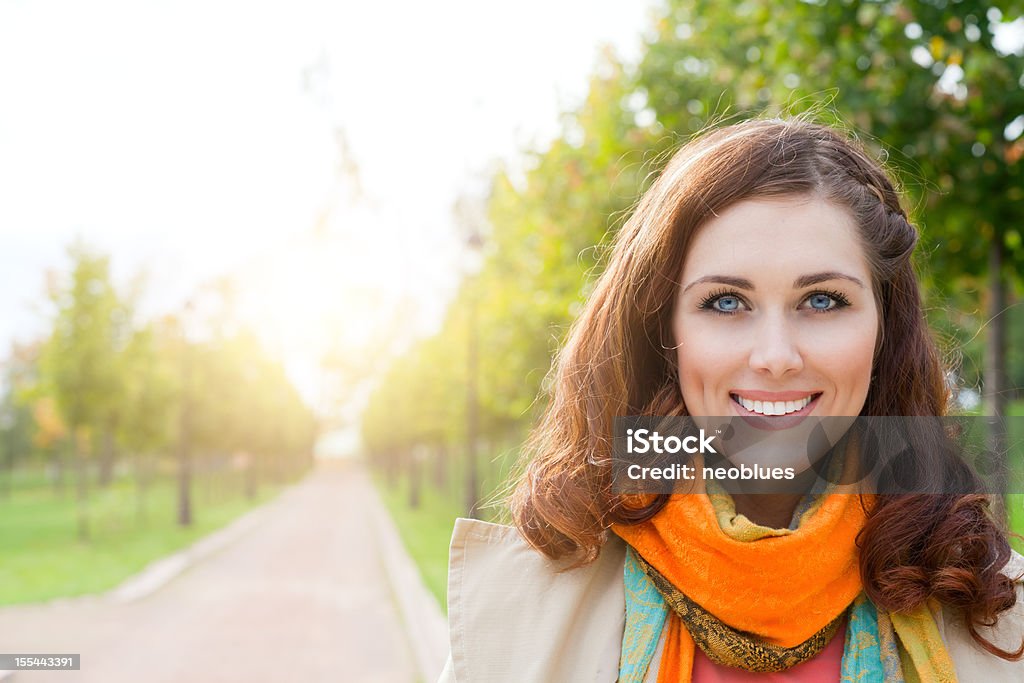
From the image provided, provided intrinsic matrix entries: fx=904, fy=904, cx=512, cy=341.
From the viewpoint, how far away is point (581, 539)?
170 centimetres

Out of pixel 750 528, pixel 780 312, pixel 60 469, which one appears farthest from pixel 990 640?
pixel 60 469

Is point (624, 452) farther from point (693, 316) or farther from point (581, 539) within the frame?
point (693, 316)

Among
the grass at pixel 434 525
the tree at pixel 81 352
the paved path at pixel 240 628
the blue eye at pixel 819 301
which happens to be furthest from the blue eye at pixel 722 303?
the tree at pixel 81 352

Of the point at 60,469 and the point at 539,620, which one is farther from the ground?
the point at 539,620

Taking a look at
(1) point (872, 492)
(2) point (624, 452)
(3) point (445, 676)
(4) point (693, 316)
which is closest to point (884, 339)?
(1) point (872, 492)

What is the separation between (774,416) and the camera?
1633 mm

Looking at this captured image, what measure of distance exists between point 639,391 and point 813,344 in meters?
0.40

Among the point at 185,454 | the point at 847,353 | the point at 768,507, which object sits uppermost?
the point at 847,353

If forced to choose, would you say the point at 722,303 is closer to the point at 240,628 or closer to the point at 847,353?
the point at 847,353

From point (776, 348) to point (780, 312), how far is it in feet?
0.22

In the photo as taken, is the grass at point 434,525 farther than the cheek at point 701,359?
Yes

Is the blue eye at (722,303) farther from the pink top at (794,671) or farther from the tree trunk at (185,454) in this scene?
the tree trunk at (185,454)

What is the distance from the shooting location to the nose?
61.6 inches

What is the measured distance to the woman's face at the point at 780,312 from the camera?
1585 millimetres
